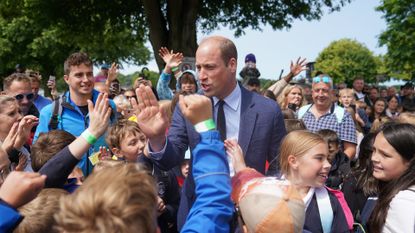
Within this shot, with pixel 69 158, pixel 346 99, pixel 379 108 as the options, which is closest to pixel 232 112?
pixel 69 158

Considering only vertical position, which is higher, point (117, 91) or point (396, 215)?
point (117, 91)

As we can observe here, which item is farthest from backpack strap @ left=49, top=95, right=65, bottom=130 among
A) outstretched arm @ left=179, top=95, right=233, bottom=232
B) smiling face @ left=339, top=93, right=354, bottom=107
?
smiling face @ left=339, top=93, right=354, bottom=107

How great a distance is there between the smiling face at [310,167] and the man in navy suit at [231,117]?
191 millimetres

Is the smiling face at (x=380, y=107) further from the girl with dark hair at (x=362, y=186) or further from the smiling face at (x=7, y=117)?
the smiling face at (x=7, y=117)

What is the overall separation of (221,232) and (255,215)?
17 cm

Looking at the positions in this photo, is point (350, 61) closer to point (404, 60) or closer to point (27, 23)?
point (404, 60)

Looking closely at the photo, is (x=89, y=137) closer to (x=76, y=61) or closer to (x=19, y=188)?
(x=19, y=188)

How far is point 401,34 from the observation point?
37.6 m

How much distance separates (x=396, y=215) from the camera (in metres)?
2.74

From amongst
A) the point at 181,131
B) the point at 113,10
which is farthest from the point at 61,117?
the point at 113,10

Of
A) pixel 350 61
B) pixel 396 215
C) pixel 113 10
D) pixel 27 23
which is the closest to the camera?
pixel 396 215

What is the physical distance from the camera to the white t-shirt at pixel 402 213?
2656 millimetres

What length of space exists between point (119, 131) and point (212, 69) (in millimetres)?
1109

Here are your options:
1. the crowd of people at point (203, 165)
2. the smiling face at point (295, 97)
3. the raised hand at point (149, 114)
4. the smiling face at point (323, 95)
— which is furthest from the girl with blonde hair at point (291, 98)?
the raised hand at point (149, 114)
